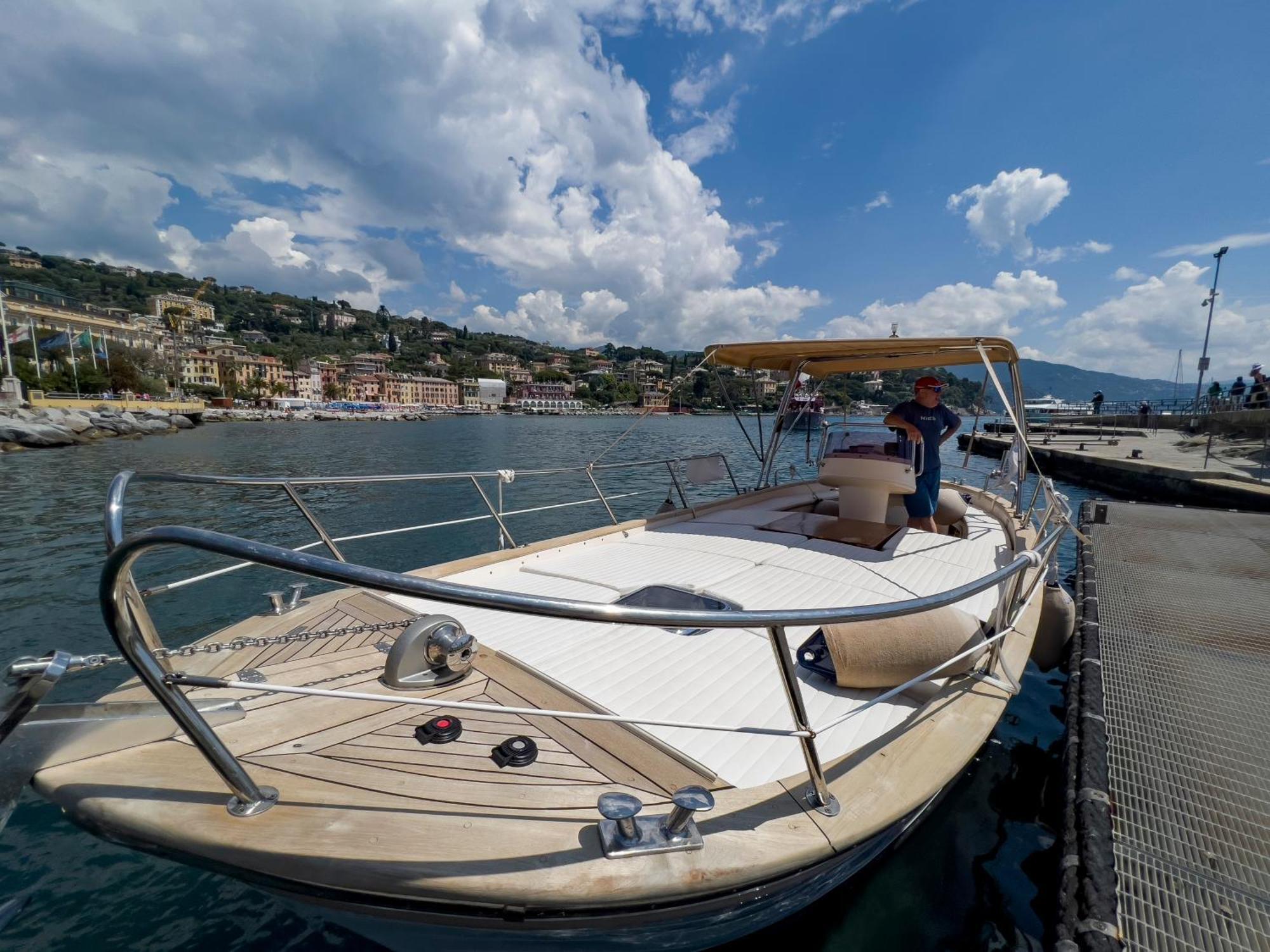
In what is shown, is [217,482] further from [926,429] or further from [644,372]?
[644,372]

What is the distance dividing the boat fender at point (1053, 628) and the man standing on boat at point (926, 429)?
129cm

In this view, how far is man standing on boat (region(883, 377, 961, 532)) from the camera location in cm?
609

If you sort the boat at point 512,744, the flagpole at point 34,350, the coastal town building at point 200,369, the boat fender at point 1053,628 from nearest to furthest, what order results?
the boat at point 512,744 < the boat fender at point 1053,628 < the flagpole at point 34,350 < the coastal town building at point 200,369

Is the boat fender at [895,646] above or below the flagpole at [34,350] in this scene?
below

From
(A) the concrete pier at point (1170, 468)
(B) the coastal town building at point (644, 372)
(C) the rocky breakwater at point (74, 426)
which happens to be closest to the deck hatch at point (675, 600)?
(A) the concrete pier at point (1170, 468)

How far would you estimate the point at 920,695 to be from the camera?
3107 mm

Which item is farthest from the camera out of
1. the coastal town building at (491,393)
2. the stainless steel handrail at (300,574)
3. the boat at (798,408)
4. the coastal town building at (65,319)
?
the coastal town building at (491,393)

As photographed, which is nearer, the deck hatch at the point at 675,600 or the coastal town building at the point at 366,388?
the deck hatch at the point at 675,600

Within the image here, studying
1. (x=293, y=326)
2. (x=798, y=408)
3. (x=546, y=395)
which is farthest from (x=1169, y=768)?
(x=293, y=326)

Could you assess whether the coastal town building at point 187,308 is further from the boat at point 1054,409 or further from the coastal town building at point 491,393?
the boat at point 1054,409

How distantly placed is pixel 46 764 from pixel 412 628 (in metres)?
1.24

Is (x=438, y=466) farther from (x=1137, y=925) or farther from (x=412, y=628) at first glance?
(x=1137, y=925)

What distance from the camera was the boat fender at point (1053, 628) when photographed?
5.29 m

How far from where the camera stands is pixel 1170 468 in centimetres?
1622
